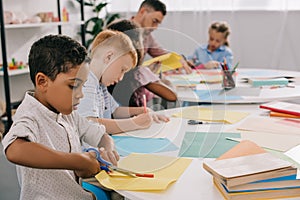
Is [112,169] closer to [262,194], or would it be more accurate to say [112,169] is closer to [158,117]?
[262,194]

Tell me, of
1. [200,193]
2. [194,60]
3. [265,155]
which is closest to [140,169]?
[200,193]

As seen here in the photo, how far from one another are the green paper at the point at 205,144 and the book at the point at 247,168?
13cm

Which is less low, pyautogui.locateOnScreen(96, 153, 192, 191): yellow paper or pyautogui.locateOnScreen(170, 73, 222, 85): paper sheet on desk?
pyautogui.locateOnScreen(170, 73, 222, 85): paper sheet on desk

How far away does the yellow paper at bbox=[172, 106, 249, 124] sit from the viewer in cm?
166

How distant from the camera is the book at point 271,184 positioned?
39.0 inches

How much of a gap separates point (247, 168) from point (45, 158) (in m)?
0.48

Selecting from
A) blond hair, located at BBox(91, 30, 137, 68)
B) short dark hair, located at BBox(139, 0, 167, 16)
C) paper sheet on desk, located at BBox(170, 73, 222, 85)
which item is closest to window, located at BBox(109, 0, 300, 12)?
short dark hair, located at BBox(139, 0, 167, 16)

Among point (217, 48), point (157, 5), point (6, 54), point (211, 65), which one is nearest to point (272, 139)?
point (211, 65)

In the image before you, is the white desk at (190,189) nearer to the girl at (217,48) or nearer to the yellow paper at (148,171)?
the yellow paper at (148,171)

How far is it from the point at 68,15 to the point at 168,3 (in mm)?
944

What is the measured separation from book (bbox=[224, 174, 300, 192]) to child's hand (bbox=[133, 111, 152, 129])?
1.99 feet

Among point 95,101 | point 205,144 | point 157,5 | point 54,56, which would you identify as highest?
point 157,5

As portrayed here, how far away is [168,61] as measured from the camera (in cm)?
184

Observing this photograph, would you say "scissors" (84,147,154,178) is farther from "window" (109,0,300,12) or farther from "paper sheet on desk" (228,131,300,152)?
"window" (109,0,300,12)
